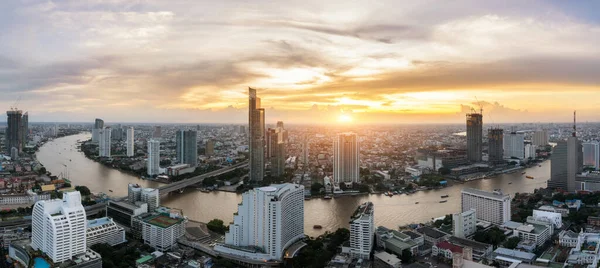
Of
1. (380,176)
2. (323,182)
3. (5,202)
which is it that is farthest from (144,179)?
(380,176)

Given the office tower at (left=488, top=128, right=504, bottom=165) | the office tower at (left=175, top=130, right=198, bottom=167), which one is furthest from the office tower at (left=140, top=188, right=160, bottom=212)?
the office tower at (left=488, top=128, right=504, bottom=165)

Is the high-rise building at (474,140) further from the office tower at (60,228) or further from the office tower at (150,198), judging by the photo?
the office tower at (60,228)

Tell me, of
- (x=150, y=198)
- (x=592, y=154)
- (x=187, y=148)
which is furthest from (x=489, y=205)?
(x=187, y=148)

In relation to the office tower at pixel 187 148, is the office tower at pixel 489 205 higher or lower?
lower

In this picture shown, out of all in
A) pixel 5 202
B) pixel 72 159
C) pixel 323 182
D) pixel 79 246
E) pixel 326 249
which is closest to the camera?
pixel 79 246

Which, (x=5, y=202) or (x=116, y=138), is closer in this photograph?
(x=5, y=202)

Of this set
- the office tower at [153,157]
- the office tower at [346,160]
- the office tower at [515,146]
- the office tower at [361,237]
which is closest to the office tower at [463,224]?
the office tower at [361,237]

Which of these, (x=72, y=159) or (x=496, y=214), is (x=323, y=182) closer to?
(x=496, y=214)
